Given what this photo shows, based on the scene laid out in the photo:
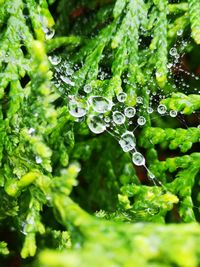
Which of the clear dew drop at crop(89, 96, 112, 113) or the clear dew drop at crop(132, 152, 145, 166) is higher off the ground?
the clear dew drop at crop(89, 96, 112, 113)

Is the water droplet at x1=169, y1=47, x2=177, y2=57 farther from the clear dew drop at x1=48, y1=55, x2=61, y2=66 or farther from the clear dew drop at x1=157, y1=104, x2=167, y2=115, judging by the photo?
the clear dew drop at x1=48, y1=55, x2=61, y2=66

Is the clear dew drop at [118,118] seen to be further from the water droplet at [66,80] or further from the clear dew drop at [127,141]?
the water droplet at [66,80]

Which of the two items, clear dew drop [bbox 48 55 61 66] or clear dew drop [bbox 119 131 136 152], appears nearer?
clear dew drop [bbox 119 131 136 152]

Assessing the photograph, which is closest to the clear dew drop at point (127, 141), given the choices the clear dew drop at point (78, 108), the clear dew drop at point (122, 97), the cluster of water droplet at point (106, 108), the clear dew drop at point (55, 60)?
the cluster of water droplet at point (106, 108)

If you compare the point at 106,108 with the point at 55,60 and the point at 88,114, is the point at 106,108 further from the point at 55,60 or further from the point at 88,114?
the point at 55,60

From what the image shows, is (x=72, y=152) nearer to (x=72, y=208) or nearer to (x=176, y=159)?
(x=176, y=159)

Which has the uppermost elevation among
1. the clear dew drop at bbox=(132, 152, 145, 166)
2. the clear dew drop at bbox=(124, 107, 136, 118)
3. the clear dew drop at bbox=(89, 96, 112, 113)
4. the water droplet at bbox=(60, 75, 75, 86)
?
the water droplet at bbox=(60, 75, 75, 86)

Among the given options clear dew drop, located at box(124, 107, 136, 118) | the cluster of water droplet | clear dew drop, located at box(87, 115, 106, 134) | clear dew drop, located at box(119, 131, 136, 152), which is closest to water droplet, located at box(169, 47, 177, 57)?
the cluster of water droplet
